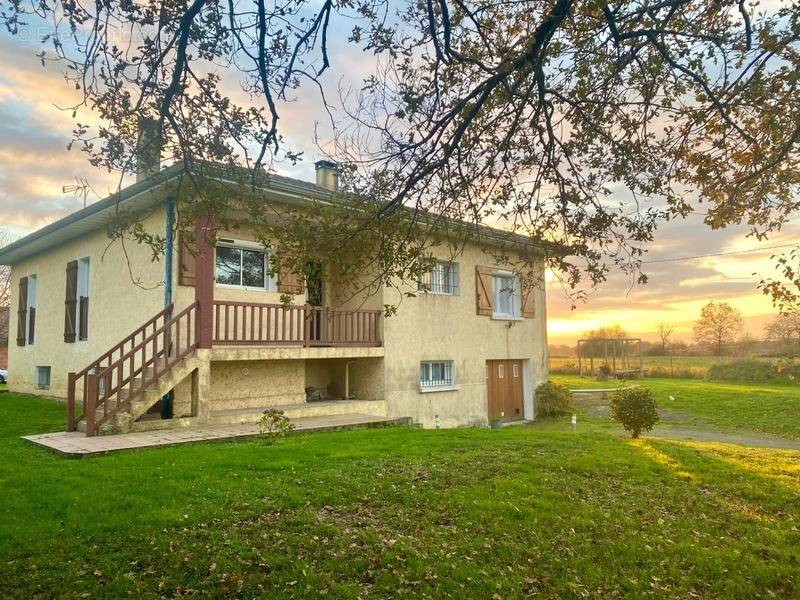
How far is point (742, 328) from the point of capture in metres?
44.0

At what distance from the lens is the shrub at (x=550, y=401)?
1909 cm

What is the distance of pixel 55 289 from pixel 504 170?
1445cm

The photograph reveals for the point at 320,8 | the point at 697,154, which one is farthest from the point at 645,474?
the point at 320,8

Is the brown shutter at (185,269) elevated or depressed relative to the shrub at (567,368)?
elevated

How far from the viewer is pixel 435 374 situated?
1634 cm

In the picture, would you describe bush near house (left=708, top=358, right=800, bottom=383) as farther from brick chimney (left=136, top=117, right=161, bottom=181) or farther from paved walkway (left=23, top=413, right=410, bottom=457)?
brick chimney (left=136, top=117, right=161, bottom=181)

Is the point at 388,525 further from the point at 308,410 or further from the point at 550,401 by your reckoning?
the point at 550,401

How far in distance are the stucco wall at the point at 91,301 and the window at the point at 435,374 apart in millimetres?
7067

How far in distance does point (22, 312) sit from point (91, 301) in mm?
6017

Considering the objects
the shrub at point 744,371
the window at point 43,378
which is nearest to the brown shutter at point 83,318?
the window at point 43,378

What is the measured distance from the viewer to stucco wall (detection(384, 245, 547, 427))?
1497 centimetres

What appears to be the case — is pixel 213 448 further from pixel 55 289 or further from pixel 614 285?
pixel 55 289

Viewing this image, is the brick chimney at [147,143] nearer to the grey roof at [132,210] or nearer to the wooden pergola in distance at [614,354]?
the grey roof at [132,210]

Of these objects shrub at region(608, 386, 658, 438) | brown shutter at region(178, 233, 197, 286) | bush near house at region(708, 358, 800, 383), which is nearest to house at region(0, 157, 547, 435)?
brown shutter at region(178, 233, 197, 286)
